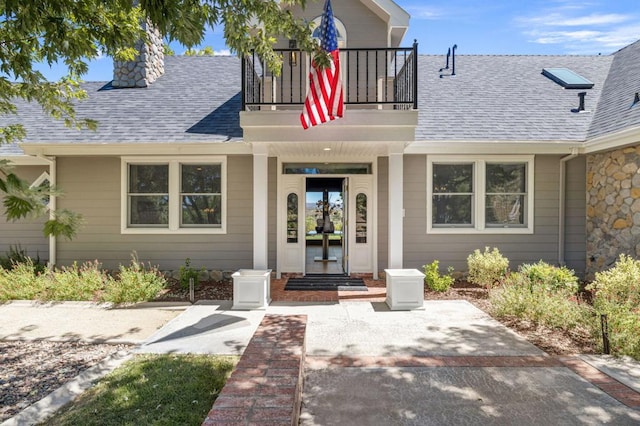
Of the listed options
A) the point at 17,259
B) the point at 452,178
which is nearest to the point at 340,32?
the point at 452,178

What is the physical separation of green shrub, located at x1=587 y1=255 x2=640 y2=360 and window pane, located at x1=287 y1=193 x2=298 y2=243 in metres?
5.67

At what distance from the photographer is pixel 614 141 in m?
6.72

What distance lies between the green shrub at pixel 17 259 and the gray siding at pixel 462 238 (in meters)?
8.03

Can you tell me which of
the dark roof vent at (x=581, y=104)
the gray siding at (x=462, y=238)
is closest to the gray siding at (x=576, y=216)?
the gray siding at (x=462, y=238)

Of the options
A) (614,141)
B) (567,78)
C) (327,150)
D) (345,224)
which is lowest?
(345,224)

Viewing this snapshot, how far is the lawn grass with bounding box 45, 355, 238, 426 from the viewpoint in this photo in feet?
9.07

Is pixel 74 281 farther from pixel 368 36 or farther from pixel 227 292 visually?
pixel 368 36

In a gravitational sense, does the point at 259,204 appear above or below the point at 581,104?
below

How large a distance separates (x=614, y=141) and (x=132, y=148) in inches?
371

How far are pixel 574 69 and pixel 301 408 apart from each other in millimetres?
12098

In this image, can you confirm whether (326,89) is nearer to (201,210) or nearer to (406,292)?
(406,292)

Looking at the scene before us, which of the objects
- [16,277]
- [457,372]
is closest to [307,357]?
[457,372]

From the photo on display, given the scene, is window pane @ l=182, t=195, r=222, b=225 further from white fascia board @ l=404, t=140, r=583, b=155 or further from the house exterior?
white fascia board @ l=404, t=140, r=583, b=155

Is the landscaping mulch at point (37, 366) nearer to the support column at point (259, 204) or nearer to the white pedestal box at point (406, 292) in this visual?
the support column at point (259, 204)
